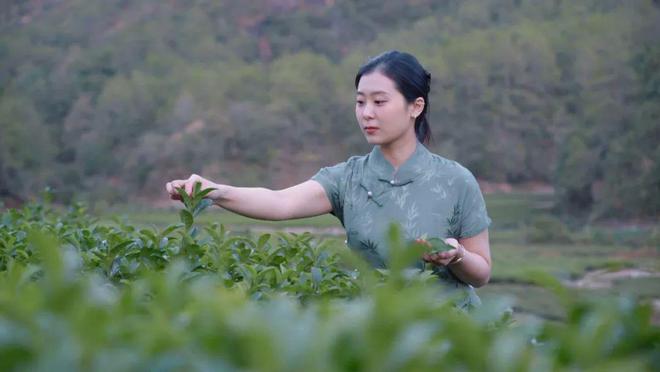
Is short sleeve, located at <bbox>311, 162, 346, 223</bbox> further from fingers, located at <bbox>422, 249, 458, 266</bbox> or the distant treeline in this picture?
the distant treeline

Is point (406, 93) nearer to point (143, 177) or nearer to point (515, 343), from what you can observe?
point (515, 343)

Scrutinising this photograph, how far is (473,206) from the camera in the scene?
2.42 m

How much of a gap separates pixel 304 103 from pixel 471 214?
13531 mm

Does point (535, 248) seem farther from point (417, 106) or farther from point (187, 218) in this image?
point (187, 218)

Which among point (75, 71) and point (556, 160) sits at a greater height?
point (75, 71)

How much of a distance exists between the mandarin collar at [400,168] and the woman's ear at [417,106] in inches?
3.7

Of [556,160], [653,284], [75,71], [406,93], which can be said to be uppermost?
[75,71]

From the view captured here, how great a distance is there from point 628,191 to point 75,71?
9434mm

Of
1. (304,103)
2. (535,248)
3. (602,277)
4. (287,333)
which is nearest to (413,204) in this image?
(287,333)

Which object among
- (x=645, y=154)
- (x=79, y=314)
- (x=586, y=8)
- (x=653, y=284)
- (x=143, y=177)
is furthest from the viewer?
(x=586, y=8)

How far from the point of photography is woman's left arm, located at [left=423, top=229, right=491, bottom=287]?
2031 millimetres

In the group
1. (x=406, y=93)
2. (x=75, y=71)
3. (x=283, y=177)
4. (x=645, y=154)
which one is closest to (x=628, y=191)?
(x=645, y=154)

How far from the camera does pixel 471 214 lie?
2.42 meters

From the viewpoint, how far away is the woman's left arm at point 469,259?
2031 mm
